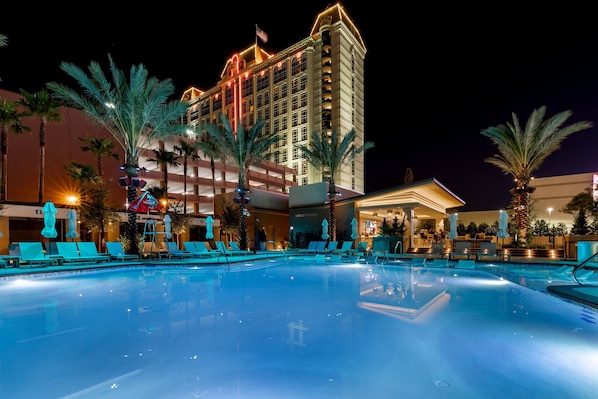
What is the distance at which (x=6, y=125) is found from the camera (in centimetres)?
2016

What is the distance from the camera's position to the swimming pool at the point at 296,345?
3004 mm

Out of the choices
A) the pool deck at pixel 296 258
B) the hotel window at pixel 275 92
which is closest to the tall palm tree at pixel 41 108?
the pool deck at pixel 296 258

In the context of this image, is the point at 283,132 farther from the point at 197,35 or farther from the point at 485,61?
the point at 485,61

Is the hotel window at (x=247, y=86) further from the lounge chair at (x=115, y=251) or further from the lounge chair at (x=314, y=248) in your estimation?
the lounge chair at (x=115, y=251)

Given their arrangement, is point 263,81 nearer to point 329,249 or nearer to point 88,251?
point 329,249

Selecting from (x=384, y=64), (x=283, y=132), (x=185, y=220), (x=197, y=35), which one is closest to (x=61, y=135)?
(x=185, y=220)

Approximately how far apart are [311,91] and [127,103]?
48.1 metres

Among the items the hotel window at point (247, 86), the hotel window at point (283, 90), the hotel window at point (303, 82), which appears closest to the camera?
the hotel window at point (303, 82)

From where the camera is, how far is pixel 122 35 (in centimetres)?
3456

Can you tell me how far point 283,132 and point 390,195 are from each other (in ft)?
146

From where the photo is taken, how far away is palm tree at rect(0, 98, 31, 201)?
1945 centimetres

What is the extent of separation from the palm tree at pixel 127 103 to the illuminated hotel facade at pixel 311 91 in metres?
39.9

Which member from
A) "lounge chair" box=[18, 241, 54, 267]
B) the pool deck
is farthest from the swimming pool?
"lounge chair" box=[18, 241, 54, 267]

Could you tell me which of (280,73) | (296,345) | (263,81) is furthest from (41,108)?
(263,81)
